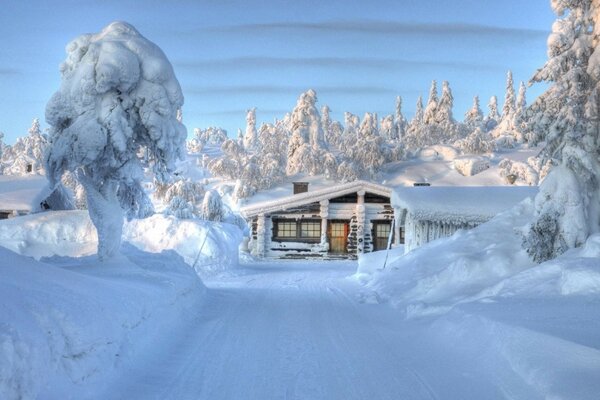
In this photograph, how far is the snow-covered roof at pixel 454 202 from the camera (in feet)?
71.2

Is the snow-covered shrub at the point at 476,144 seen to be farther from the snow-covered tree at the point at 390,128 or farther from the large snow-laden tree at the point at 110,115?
the large snow-laden tree at the point at 110,115

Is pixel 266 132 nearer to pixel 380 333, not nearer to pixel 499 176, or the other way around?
pixel 499 176

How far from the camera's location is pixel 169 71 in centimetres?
1288

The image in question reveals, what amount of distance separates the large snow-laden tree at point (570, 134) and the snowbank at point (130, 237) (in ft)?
45.0

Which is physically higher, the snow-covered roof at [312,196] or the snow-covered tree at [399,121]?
the snow-covered tree at [399,121]

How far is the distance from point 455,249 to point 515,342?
10437mm

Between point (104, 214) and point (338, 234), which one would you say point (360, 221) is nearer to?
point (338, 234)

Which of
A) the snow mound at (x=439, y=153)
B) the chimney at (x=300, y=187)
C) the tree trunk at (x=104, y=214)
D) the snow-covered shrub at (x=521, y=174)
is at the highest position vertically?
the snow mound at (x=439, y=153)

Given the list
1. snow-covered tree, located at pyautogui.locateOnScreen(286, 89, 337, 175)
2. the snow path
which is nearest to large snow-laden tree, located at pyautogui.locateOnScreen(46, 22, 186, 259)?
the snow path

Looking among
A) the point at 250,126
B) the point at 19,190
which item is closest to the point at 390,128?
the point at 250,126

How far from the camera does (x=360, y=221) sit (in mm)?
34781

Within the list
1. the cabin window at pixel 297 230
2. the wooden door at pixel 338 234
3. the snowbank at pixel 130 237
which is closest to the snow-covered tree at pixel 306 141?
the wooden door at pixel 338 234

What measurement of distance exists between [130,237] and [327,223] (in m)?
13.7

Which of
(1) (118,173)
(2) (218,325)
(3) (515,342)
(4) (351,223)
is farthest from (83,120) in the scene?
(4) (351,223)
